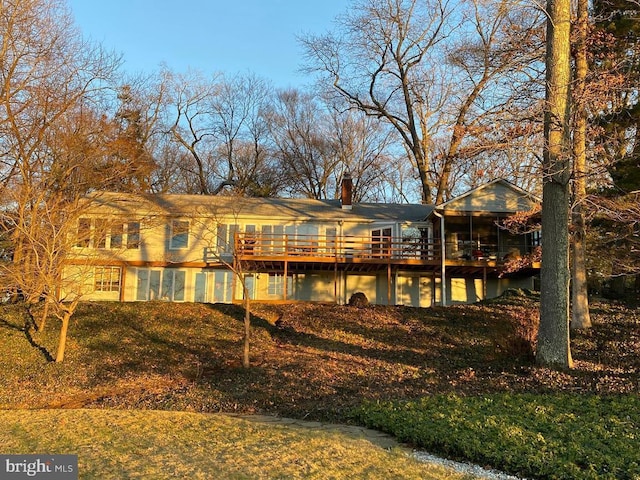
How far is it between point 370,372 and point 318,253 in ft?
35.7

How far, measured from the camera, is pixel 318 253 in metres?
22.4

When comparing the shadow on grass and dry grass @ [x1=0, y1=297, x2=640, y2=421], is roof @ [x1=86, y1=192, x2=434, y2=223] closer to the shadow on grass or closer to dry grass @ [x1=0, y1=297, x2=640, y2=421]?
dry grass @ [x1=0, y1=297, x2=640, y2=421]

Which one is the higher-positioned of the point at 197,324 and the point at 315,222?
the point at 315,222

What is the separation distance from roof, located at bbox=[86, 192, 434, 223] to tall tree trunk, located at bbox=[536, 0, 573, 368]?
13.6m

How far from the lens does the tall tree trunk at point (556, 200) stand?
1051 centimetres

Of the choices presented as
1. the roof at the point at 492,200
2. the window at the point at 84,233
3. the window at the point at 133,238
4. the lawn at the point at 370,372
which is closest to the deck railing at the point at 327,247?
the roof at the point at 492,200

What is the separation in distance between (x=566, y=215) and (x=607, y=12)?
279 inches

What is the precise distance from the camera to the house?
22.2m

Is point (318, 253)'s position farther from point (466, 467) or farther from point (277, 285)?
point (466, 467)

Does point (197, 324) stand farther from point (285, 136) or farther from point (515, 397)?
point (285, 136)

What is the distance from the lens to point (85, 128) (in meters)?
16.7

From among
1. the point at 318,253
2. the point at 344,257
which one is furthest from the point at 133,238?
the point at 344,257

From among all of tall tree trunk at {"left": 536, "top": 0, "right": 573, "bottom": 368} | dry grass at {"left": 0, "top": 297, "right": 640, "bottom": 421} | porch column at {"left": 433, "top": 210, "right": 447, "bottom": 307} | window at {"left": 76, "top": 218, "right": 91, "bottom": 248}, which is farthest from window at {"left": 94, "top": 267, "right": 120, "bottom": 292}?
tall tree trunk at {"left": 536, "top": 0, "right": 573, "bottom": 368}

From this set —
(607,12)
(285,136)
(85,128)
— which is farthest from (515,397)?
(285,136)
